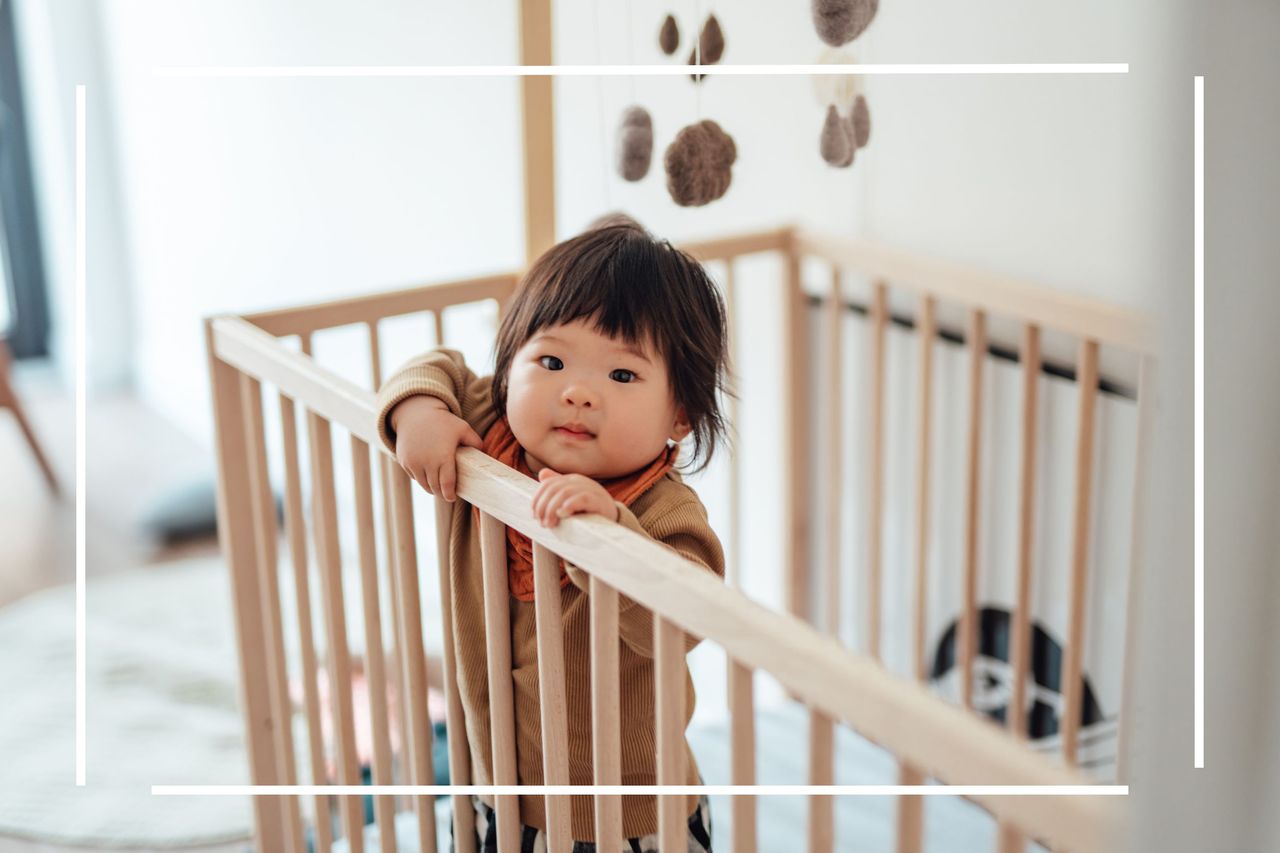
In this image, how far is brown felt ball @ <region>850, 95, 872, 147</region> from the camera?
1285mm

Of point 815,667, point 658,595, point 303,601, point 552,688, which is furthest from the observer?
point 303,601

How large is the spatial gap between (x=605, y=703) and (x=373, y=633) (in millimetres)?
363

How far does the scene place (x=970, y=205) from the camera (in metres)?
1.56

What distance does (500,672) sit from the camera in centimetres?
103

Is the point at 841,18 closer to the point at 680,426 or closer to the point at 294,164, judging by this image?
the point at 680,426

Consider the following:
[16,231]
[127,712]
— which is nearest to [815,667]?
[127,712]

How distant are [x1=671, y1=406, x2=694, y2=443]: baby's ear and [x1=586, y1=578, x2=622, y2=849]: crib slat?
203 mm

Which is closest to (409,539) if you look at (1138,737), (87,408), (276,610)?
(276,610)

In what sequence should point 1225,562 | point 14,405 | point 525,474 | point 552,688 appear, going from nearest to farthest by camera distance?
point 1225,562
point 552,688
point 525,474
point 14,405

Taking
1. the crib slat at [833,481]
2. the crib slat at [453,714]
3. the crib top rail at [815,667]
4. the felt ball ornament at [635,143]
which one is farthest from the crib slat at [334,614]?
the crib slat at [833,481]

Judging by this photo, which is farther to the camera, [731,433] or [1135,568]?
[731,433]

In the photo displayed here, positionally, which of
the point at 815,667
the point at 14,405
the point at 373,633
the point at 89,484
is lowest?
the point at 89,484

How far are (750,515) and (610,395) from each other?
3.29ft

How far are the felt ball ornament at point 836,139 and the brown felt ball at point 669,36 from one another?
0.48 feet
